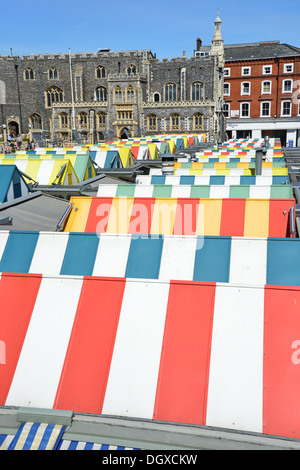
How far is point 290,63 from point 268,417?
164 feet

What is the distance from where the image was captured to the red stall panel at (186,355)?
9.12 ft

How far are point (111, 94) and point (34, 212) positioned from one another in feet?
147

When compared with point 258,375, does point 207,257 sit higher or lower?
higher

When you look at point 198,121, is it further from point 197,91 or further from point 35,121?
point 35,121


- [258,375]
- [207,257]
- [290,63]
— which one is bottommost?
[258,375]

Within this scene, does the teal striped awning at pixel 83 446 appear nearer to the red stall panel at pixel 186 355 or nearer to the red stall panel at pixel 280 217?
the red stall panel at pixel 186 355

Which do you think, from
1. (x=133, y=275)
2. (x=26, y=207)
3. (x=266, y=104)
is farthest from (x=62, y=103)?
(x=133, y=275)

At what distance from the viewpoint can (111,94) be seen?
49219 mm

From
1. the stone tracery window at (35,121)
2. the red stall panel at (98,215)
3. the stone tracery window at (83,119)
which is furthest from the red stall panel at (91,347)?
the stone tracery window at (35,121)

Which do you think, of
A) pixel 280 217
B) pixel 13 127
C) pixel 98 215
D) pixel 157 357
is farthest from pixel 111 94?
pixel 157 357

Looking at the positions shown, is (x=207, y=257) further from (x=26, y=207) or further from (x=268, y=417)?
(x=26, y=207)

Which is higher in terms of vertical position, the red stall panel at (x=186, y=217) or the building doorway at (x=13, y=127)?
the building doorway at (x=13, y=127)

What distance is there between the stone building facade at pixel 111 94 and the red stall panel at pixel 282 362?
4157 cm

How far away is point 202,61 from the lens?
4744 cm
